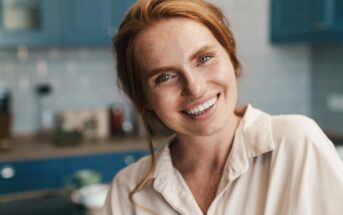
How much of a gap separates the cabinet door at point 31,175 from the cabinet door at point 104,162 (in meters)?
0.09

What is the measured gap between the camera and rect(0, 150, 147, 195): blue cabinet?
3.96m

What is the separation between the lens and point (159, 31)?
4.10 ft

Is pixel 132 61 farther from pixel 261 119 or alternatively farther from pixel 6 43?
pixel 6 43

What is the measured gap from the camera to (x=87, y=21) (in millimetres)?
→ 4309

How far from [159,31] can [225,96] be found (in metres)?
0.21

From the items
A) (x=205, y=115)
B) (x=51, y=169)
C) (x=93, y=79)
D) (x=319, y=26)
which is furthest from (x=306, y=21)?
(x=205, y=115)

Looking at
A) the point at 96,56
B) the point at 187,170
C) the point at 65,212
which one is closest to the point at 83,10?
the point at 96,56

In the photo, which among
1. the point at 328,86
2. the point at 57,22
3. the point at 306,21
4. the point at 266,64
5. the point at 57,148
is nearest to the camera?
the point at 57,148

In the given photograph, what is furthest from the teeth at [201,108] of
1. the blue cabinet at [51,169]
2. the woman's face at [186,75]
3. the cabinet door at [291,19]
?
the cabinet door at [291,19]

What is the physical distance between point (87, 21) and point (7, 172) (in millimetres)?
1226

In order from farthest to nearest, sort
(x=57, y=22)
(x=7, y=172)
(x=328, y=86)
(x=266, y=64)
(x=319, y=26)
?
(x=266, y=64) < (x=328, y=86) < (x=319, y=26) < (x=57, y=22) < (x=7, y=172)

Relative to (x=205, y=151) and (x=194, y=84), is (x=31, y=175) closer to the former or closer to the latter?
(x=205, y=151)

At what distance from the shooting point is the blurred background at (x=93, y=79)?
4109 millimetres

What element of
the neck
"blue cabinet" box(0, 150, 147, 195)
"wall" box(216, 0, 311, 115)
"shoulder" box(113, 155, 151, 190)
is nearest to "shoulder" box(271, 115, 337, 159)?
the neck
